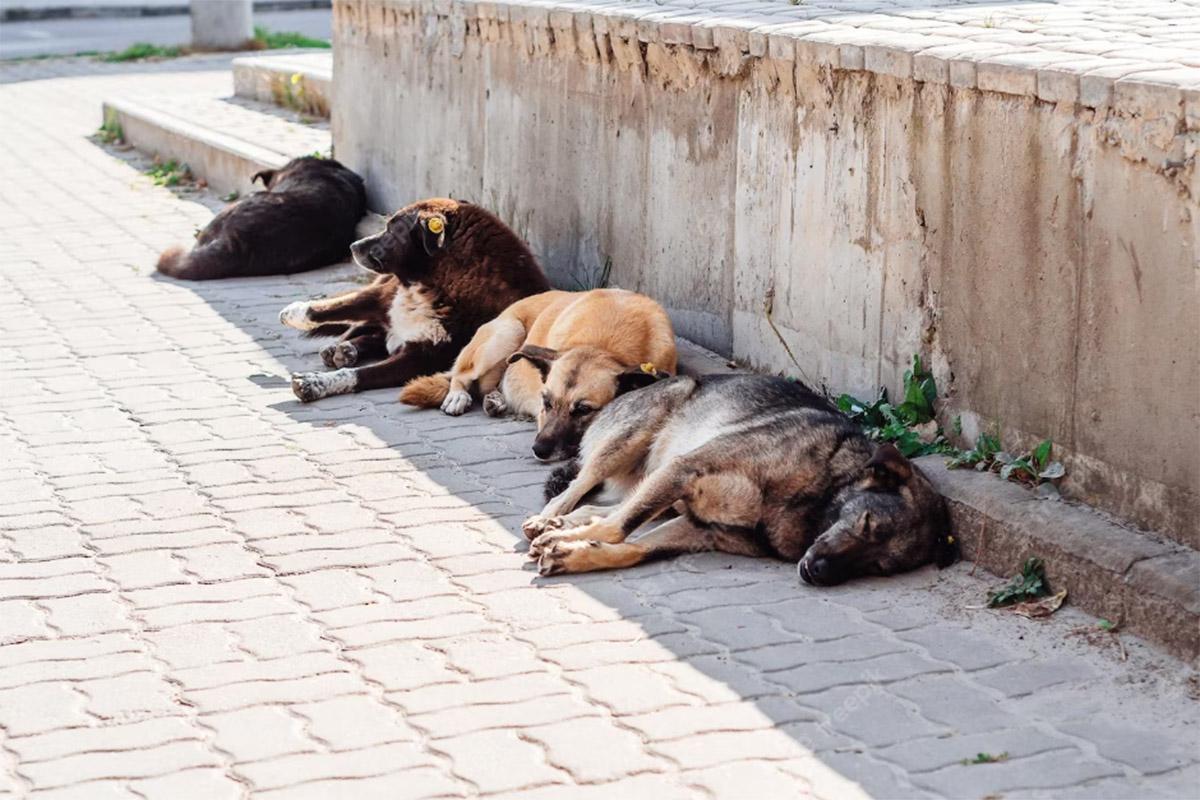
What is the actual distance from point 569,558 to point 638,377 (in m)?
1.31

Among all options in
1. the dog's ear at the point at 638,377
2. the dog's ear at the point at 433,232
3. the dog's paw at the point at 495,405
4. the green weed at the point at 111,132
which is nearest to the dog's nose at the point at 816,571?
the dog's ear at the point at 638,377

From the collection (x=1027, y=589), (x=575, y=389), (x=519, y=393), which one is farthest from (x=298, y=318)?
(x=1027, y=589)

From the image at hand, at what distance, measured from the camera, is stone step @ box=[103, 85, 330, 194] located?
12.7 metres

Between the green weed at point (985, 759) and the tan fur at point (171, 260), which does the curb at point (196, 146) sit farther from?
the green weed at point (985, 759)

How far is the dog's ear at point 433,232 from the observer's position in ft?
26.5

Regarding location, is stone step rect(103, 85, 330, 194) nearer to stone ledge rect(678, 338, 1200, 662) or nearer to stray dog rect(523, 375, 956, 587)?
stray dog rect(523, 375, 956, 587)

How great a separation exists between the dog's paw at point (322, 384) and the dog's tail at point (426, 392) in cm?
30

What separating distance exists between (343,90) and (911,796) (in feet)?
28.9

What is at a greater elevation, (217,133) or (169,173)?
(217,133)

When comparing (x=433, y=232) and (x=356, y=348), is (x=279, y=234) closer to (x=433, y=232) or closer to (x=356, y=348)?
(x=356, y=348)

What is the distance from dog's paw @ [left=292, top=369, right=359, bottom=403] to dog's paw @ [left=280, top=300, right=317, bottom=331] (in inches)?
31.8

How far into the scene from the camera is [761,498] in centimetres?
558

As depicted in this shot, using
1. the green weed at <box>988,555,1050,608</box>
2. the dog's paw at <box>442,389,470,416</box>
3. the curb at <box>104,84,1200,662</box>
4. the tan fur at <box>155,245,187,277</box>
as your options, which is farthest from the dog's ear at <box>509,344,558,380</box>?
the tan fur at <box>155,245,187,277</box>

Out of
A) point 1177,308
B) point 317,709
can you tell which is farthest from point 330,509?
point 1177,308
